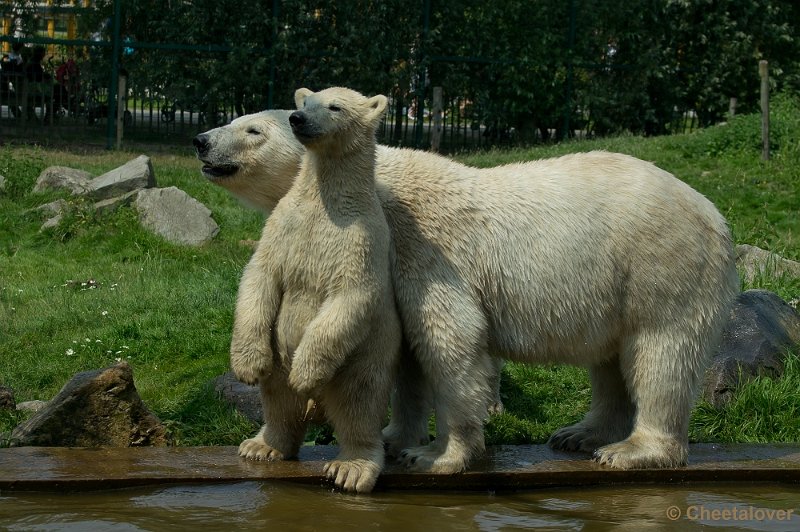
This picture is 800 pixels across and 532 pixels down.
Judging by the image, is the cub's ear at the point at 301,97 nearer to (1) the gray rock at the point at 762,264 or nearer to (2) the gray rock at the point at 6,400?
(2) the gray rock at the point at 6,400

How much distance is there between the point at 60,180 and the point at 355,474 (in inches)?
329

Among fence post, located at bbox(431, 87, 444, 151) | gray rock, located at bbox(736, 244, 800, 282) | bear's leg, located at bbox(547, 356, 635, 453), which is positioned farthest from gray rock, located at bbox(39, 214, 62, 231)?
fence post, located at bbox(431, 87, 444, 151)

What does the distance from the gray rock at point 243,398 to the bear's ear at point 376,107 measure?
6.21 ft

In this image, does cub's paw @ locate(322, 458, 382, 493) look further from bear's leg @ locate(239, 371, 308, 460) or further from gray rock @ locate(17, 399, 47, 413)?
gray rock @ locate(17, 399, 47, 413)

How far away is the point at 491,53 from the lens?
1953 centimetres

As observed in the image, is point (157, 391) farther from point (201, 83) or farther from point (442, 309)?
point (201, 83)

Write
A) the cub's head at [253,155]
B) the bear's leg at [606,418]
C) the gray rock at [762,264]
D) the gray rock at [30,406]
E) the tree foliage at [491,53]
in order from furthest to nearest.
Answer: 1. the tree foliage at [491,53]
2. the gray rock at [762,264]
3. the gray rock at [30,406]
4. the bear's leg at [606,418]
5. the cub's head at [253,155]

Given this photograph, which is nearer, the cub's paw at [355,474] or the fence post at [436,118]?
the cub's paw at [355,474]

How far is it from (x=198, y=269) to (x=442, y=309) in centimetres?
500

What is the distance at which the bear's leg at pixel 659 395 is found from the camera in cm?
487

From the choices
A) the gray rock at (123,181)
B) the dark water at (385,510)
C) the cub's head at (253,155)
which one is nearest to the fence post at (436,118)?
the gray rock at (123,181)

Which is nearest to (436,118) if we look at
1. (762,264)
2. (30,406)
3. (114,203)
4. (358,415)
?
(114,203)

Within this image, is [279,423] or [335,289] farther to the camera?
[279,423]

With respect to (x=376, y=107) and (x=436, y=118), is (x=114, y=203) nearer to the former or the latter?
(x=376, y=107)
